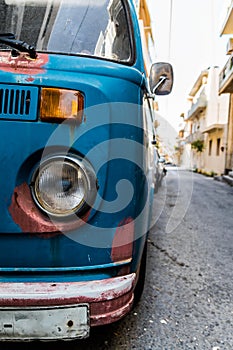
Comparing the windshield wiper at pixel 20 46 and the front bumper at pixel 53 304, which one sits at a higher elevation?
the windshield wiper at pixel 20 46

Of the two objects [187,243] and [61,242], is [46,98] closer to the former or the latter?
[61,242]

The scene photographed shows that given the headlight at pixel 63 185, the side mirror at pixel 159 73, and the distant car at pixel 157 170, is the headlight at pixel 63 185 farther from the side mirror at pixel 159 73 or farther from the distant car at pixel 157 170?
the distant car at pixel 157 170

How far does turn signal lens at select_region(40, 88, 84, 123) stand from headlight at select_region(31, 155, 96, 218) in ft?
0.58

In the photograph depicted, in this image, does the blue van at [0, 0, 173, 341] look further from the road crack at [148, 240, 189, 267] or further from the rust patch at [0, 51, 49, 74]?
the road crack at [148, 240, 189, 267]

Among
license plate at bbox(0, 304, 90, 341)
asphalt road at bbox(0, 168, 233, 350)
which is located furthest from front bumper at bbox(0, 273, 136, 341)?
asphalt road at bbox(0, 168, 233, 350)

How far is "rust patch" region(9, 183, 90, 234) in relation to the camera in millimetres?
1424

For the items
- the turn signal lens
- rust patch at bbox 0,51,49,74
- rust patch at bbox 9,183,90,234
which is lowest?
rust patch at bbox 9,183,90,234

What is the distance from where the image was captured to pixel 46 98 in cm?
142

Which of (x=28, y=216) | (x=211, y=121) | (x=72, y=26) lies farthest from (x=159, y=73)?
(x=211, y=121)

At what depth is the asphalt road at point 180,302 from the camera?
195 centimetres

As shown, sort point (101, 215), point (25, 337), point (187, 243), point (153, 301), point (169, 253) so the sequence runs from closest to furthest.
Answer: point (25, 337) < point (101, 215) < point (153, 301) < point (169, 253) < point (187, 243)

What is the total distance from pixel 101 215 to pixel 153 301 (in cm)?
133

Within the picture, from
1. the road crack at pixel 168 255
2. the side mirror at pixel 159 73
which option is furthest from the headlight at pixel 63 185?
the road crack at pixel 168 255

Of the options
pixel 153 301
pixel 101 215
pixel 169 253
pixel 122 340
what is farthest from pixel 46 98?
pixel 169 253
